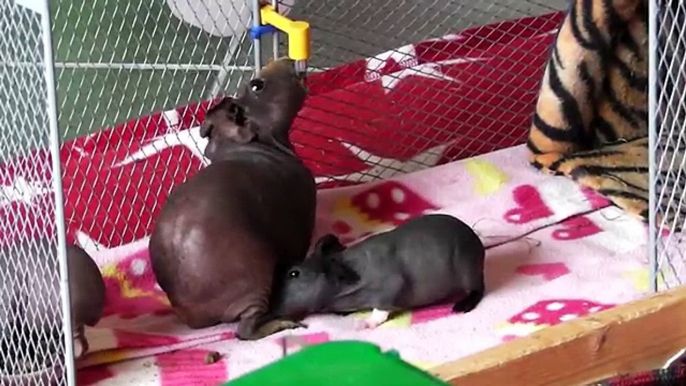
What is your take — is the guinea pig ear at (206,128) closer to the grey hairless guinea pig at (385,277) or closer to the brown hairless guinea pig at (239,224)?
the brown hairless guinea pig at (239,224)

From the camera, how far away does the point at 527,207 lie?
1.84 m

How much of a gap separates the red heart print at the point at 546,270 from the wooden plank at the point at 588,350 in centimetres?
43

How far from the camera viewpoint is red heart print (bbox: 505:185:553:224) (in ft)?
5.93

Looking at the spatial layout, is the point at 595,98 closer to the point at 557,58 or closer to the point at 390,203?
the point at 557,58

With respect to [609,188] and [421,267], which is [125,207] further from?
[609,188]

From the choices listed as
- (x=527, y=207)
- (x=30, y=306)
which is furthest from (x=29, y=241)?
(x=527, y=207)

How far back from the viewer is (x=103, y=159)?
76.1 inches

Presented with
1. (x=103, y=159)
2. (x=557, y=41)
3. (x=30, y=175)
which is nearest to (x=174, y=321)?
(x=30, y=175)

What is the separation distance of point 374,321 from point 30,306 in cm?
42

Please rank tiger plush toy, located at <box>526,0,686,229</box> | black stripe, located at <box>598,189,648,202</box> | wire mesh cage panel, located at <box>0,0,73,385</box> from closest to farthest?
wire mesh cage panel, located at <box>0,0,73,385</box>, black stripe, located at <box>598,189,648,202</box>, tiger plush toy, located at <box>526,0,686,229</box>

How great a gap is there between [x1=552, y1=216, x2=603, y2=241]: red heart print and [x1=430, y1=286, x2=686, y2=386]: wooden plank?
54 cm

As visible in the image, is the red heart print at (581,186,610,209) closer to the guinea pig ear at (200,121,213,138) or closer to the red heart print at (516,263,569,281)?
the red heart print at (516,263,569,281)

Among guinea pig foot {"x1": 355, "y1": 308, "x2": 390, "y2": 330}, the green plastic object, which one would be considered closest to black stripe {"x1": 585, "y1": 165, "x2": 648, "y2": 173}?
guinea pig foot {"x1": 355, "y1": 308, "x2": 390, "y2": 330}

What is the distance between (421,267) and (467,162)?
0.45m
